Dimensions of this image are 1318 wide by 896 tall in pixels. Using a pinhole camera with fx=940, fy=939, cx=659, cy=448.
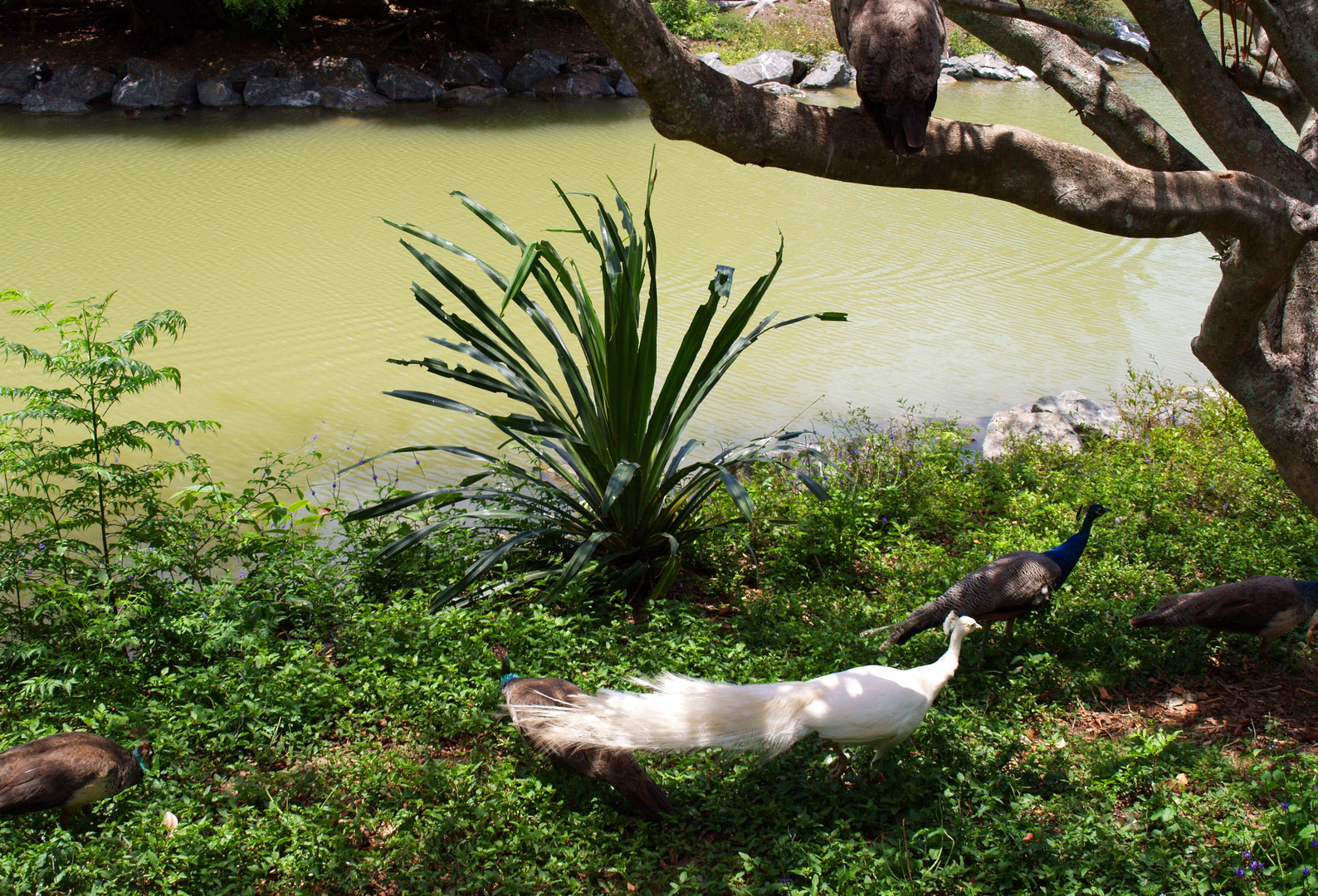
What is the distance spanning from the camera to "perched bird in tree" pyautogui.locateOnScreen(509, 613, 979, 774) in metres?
2.23

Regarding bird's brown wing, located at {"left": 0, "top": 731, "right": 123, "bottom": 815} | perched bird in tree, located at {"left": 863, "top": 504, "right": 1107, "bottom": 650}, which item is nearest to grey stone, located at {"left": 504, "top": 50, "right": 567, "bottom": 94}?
perched bird in tree, located at {"left": 863, "top": 504, "right": 1107, "bottom": 650}

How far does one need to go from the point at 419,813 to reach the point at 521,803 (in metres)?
0.26

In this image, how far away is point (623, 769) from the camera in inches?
91.6

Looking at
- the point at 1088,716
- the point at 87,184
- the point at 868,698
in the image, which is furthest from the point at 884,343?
the point at 87,184

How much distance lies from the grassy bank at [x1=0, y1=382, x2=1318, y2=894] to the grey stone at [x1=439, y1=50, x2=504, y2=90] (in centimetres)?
1156

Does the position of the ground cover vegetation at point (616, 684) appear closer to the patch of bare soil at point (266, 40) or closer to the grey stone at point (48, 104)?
the grey stone at point (48, 104)

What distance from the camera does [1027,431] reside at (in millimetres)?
5164

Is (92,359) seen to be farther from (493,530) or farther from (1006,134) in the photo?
(1006,134)

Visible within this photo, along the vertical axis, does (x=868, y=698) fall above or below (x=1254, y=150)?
below

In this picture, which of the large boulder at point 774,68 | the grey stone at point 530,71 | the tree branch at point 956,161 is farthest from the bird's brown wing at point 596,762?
the large boulder at point 774,68

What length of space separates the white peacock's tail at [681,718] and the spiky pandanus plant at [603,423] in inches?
30.8

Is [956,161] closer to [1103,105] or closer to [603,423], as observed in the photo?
[1103,105]

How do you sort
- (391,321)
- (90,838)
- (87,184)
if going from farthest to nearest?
(87,184), (391,321), (90,838)

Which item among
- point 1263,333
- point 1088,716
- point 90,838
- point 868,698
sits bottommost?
point 90,838
